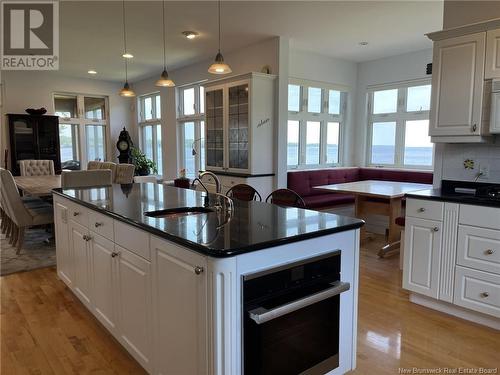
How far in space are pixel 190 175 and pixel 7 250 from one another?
3776mm

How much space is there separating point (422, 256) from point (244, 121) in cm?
320

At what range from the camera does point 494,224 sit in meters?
2.47

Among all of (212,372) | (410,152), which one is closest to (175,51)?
(410,152)

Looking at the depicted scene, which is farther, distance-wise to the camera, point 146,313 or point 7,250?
point 7,250

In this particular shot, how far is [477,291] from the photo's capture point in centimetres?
259

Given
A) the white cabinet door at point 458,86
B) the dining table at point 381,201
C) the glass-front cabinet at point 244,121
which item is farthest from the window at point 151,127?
the white cabinet door at point 458,86

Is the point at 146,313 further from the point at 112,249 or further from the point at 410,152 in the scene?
the point at 410,152

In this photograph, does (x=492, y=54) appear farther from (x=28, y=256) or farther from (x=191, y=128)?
(x=191, y=128)

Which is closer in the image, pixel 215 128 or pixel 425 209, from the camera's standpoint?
pixel 425 209

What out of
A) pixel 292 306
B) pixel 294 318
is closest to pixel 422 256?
pixel 294 318

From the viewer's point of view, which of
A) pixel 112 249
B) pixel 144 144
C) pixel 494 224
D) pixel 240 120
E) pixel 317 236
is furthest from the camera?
pixel 144 144

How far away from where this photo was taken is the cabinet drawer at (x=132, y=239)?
1.79 metres

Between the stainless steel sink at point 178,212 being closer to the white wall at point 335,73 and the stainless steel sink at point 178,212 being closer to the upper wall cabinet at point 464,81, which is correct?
the upper wall cabinet at point 464,81

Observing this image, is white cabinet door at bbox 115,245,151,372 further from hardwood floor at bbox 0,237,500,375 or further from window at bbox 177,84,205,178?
window at bbox 177,84,205,178
